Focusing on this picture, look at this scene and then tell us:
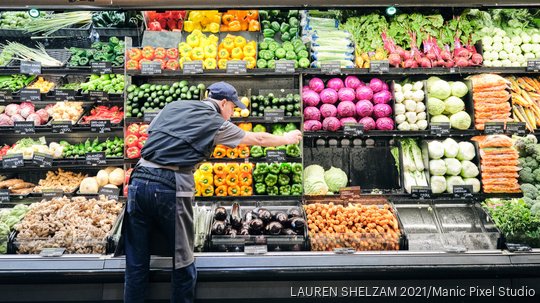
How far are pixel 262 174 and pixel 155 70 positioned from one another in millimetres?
1577

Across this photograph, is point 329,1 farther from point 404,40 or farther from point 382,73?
point 404,40

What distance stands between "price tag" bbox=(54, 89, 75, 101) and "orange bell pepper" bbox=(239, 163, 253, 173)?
203 centimetres

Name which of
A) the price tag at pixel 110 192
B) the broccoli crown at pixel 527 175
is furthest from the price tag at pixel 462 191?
the price tag at pixel 110 192

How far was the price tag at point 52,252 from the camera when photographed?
3.45 m

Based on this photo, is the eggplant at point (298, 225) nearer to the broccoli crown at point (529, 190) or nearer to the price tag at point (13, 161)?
the broccoli crown at point (529, 190)

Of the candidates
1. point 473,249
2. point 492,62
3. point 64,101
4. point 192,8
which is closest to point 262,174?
point 192,8

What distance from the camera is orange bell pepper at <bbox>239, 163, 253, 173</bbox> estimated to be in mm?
4520

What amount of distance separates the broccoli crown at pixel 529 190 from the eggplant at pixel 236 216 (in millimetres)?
2896

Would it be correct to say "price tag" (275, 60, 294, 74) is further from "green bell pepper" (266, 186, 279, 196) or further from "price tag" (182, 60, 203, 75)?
"green bell pepper" (266, 186, 279, 196)

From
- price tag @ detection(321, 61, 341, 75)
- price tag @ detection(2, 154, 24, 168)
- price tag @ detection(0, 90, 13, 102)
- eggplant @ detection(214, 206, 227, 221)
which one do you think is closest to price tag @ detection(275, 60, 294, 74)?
price tag @ detection(321, 61, 341, 75)

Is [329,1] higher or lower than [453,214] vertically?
higher

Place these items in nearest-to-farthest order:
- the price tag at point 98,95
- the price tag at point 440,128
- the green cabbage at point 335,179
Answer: the price tag at point 440,128, the price tag at point 98,95, the green cabbage at point 335,179

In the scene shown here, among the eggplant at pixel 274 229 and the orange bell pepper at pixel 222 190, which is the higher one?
the orange bell pepper at pixel 222 190

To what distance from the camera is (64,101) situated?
194 inches
